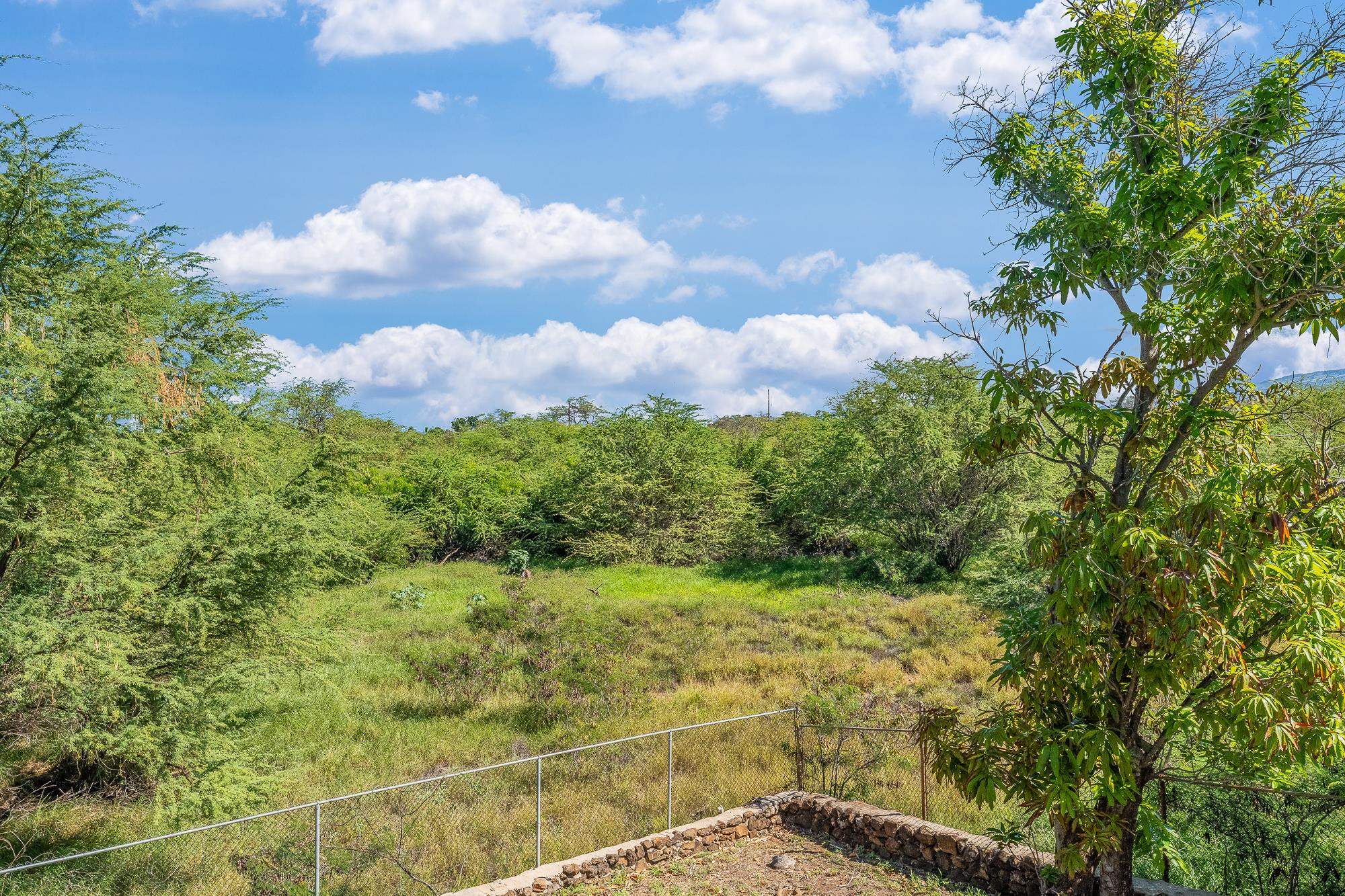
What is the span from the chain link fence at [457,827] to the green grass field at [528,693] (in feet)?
0.15

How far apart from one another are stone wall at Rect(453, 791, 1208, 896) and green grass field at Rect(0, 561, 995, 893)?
22.3 inches

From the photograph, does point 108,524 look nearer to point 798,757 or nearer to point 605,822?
point 605,822

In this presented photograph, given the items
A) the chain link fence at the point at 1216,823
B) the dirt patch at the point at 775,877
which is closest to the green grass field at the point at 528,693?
the dirt patch at the point at 775,877

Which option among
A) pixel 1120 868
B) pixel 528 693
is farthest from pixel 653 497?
pixel 1120 868

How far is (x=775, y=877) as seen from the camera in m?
9.00

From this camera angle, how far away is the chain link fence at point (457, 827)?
8.45 meters

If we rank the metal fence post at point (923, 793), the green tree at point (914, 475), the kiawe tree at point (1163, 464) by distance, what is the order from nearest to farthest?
the kiawe tree at point (1163, 464), the metal fence post at point (923, 793), the green tree at point (914, 475)

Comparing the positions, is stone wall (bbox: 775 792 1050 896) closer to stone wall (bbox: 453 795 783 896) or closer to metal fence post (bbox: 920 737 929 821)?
metal fence post (bbox: 920 737 929 821)

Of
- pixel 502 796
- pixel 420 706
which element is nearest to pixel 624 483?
pixel 420 706

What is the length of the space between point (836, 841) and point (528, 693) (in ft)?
25.0

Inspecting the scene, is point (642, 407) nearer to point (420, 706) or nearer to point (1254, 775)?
point (420, 706)

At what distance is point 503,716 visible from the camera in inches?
608

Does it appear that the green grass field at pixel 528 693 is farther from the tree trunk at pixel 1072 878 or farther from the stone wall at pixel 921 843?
the tree trunk at pixel 1072 878

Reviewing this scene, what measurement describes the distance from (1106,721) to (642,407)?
1395 inches
